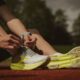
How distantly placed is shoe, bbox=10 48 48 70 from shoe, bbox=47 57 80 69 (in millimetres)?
83

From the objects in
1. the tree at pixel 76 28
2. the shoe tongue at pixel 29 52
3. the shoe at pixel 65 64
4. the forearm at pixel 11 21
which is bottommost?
the shoe at pixel 65 64

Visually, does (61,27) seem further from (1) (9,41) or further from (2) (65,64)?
(1) (9,41)

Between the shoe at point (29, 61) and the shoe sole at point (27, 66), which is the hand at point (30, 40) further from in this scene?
the shoe sole at point (27, 66)

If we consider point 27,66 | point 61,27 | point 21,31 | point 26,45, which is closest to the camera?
point 27,66

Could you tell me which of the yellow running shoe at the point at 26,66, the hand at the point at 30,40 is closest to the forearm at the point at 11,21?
the hand at the point at 30,40

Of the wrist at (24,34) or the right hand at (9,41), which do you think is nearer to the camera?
the right hand at (9,41)

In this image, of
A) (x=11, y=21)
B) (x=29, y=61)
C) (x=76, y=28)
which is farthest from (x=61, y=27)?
(x=29, y=61)

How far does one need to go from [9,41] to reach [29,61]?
225mm

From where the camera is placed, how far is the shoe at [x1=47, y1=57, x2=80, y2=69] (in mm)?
2756

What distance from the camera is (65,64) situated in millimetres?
2783

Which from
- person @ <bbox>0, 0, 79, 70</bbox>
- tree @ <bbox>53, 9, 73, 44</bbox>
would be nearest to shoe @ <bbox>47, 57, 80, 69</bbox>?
person @ <bbox>0, 0, 79, 70</bbox>

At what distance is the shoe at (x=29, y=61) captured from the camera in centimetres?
270

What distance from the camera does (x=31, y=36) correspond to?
2861mm

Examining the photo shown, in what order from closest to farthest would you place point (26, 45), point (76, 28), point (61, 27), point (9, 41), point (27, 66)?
point (9, 41), point (27, 66), point (26, 45), point (76, 28), point (61, 27)
